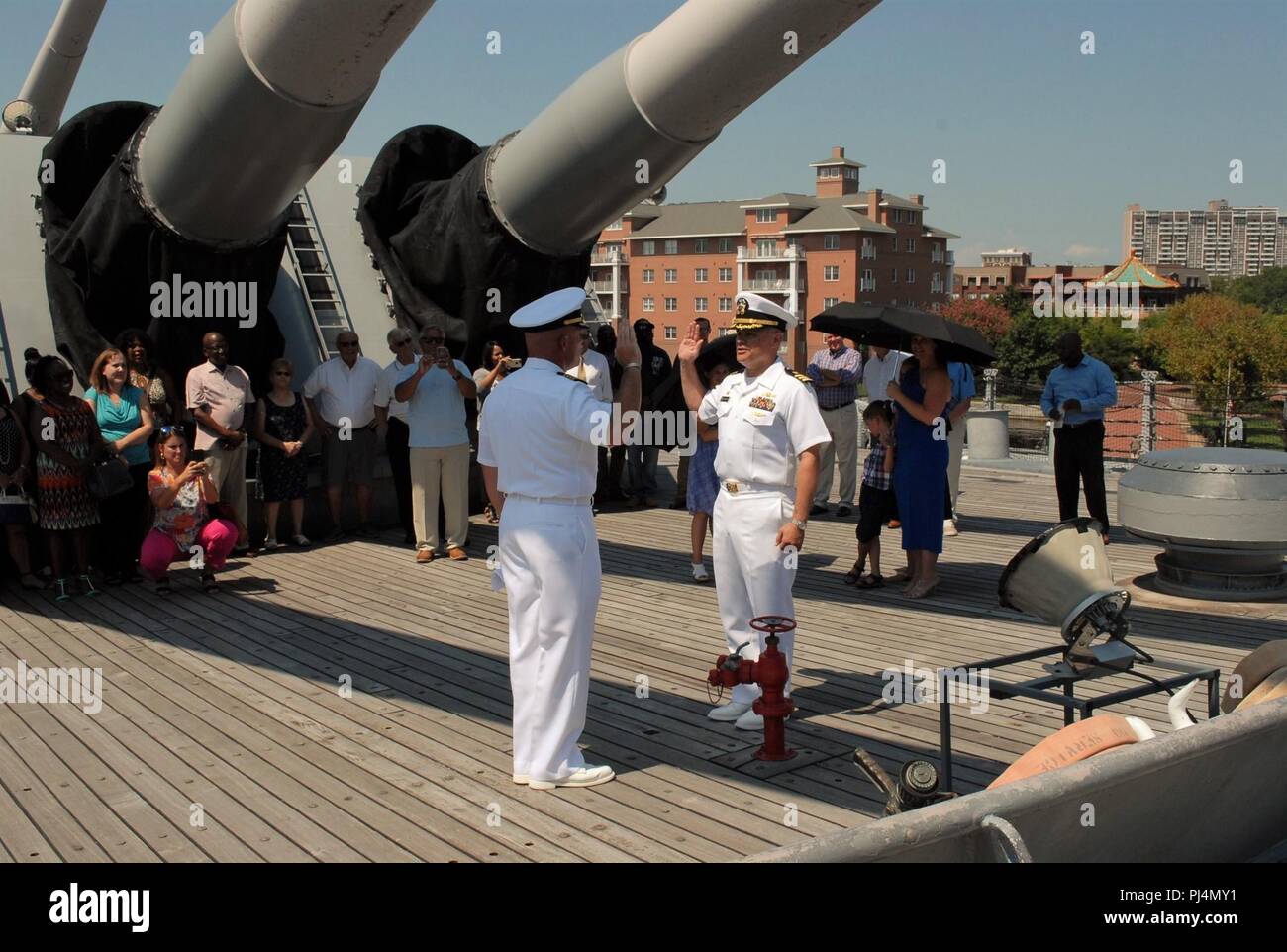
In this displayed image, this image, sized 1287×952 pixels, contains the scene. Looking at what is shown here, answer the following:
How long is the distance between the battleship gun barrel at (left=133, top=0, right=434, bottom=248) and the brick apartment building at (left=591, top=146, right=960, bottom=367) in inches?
3068

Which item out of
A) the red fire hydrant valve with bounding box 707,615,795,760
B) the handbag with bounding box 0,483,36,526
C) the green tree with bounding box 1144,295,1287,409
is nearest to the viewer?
the red fire hydrant valve with bounding box 707,615,795,760

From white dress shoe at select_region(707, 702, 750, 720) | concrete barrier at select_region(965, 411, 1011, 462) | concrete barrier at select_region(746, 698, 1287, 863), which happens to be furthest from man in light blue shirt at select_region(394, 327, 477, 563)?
concrete barrier at select_region(965, 411, 1011, 462)

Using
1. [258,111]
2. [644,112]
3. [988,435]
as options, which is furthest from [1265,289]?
[258,111]

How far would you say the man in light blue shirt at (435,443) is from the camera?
349 inches

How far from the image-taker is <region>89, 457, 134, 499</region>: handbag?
25.1 feet

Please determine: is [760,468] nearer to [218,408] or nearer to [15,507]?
[218,408]

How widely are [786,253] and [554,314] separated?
86.5 meters

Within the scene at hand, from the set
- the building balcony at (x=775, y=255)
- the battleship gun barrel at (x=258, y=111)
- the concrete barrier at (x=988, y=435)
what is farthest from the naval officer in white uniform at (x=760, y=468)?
the building balcony at (x=775, y=255)

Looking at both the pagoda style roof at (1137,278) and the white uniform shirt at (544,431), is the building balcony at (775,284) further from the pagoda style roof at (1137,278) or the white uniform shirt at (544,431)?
the white uniform shirt at (544,431)

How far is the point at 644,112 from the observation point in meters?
6.57

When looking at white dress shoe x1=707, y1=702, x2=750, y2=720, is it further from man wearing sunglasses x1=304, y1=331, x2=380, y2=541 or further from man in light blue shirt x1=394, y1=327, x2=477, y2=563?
man wearing sunglasses x1=304, y1=331, x2=380, y2=541

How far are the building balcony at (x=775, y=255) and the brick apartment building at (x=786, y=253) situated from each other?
0.07 m
